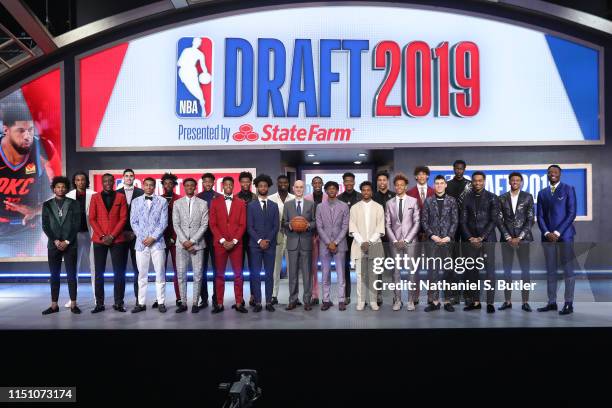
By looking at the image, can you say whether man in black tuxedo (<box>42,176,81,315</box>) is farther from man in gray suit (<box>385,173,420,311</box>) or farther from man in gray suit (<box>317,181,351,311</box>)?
man in gray suit (<box>385,173,420,311</box>)

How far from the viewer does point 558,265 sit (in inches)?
213

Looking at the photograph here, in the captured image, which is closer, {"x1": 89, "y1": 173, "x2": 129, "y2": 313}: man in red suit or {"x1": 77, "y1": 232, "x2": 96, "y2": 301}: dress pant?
{"x1": 89, "y1": 173, "x2": 129, "y2": 313}: man in red suit

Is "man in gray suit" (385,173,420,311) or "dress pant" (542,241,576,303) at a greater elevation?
"man in gray suit" (385,173,420,311)

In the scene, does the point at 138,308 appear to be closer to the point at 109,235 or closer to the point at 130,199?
the point at 109,235

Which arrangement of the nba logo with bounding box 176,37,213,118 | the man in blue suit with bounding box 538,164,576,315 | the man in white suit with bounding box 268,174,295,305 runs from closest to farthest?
1. the man in blue suit with bounding box 538,164,576,315
2. the man in white suit with bounding box 268,174,295,305
3. the nba logo with bounding box 176,37,213,118

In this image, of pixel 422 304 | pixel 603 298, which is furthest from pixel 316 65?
pixel 603 298

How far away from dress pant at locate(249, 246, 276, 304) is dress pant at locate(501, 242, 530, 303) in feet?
9.17

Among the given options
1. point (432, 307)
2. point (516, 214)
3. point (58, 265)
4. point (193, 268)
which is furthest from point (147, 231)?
point (516, 214)

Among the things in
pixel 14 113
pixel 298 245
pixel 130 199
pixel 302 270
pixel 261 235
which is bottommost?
pixel 302 270

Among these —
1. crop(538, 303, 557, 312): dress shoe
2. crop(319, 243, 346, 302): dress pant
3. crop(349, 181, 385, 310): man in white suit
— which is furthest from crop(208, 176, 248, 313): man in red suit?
crop(538, 303, 557, 312): dress shoe

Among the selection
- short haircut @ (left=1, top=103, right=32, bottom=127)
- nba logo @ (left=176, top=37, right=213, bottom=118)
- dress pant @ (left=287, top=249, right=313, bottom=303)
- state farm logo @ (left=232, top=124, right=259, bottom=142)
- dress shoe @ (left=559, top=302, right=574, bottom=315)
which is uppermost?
nba logo @ (left=176, top=37, right=213, bottom=118)

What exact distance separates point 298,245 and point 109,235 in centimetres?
241

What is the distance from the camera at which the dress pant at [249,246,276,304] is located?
18.9 feet
